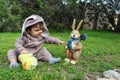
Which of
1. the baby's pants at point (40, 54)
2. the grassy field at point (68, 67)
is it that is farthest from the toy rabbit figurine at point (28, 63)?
the baby's pants at point (40, 54)

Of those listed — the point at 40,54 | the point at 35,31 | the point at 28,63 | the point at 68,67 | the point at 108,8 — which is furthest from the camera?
the point at 108,8

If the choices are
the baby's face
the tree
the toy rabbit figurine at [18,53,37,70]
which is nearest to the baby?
the baby's face

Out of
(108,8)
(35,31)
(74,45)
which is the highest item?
(35,31)

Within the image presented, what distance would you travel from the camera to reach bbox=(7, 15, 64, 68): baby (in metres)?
5.37

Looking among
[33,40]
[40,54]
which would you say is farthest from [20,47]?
[40,54]

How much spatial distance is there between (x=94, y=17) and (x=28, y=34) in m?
8.64

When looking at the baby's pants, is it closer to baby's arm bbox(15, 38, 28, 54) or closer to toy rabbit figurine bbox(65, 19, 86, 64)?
baby's arm bbox(15, 38, 28, 54)

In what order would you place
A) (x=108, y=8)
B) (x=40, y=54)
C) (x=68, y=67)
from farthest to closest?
(x=108, y=8)
(x=40, y=54)
(x=68, y=67)

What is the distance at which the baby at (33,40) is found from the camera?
211 inches

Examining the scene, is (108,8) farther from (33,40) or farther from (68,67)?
(68,67)

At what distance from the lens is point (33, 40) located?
5.53 metres

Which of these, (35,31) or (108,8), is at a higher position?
(35,31)

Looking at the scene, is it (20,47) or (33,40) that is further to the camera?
(33,40)

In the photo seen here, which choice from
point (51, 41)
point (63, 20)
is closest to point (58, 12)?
point (63, 20)
